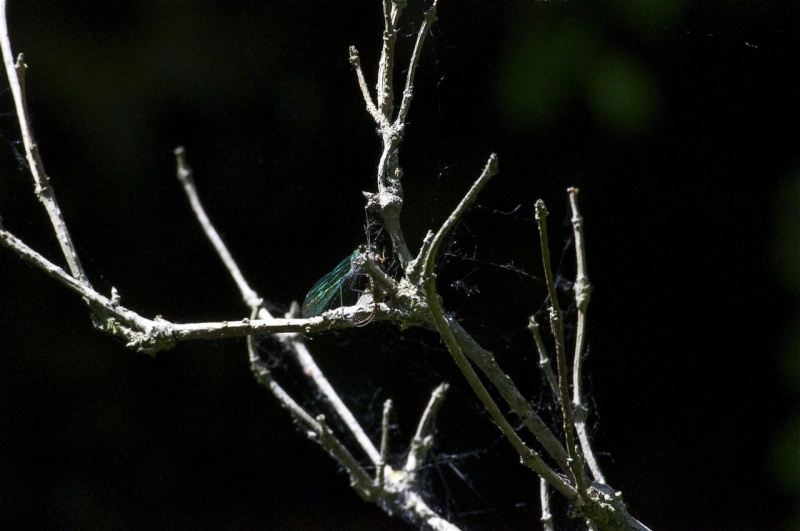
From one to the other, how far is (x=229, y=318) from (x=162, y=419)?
0.89ft

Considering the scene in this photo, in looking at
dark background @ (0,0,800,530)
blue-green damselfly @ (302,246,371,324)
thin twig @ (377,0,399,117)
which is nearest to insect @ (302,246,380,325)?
blue-green damselfly @ (302,246,371,324)

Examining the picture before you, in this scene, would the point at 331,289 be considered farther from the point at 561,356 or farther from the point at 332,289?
the point at 561,356

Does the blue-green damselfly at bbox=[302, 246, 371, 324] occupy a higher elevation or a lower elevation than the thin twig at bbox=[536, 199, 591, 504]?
higher

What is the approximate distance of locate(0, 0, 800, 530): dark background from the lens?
1061mm

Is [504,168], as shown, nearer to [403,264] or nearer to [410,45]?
[410,45]

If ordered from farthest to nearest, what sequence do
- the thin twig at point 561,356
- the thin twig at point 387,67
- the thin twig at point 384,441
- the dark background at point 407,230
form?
the dark background at point 407,230 → the thin twig at point 384,441 → the thin twig at point 387,67 → the thin twig at point 561,356

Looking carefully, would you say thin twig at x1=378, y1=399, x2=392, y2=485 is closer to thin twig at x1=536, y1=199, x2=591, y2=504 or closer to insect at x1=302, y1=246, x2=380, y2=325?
insect at x1=302, y1=246, x2=380, y2=325

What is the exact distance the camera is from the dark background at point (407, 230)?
1061mm

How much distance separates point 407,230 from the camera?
3.36 feet

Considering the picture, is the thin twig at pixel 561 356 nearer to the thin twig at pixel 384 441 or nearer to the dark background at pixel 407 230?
the thin twig at pixel 384 441

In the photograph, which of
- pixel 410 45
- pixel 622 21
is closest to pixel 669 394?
pixel 622 21

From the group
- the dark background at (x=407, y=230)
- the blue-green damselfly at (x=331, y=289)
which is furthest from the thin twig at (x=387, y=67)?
the dark background at (x=407, y=230)

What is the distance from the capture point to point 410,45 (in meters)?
1.03

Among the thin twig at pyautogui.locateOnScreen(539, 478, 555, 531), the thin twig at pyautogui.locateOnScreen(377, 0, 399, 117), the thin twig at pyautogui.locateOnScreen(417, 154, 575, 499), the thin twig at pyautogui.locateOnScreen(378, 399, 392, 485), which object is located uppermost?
the thin twig at pyautogui.locateOnScreen(377, 0, 399, 117)
